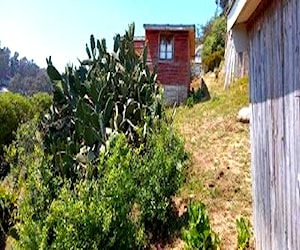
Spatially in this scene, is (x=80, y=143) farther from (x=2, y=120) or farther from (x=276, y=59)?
(x=2, y=120)

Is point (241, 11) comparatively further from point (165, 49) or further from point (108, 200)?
point (165, 49)

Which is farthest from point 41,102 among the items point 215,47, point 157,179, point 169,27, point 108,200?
point 108,200

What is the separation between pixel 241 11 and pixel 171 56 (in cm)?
1327

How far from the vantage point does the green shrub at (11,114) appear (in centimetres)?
1241

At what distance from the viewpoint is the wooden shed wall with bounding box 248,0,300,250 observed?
7.80 feet

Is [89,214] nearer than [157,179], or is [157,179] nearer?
[89,214]

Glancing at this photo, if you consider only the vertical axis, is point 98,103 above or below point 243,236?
above

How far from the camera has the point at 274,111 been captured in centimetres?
285

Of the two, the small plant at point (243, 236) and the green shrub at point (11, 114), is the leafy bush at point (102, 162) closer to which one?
the small plant at point (243, 236)

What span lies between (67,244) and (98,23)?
7050mm

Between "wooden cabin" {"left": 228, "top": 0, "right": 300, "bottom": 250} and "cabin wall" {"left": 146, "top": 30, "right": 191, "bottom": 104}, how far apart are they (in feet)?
40.9

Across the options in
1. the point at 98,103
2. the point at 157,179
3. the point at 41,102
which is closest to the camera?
the point at 157,179

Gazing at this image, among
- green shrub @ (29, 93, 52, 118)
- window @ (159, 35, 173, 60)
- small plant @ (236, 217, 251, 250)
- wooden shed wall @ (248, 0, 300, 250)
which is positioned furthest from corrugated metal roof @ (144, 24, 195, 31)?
wooden shed wall @ (248, 0, 300, 250)

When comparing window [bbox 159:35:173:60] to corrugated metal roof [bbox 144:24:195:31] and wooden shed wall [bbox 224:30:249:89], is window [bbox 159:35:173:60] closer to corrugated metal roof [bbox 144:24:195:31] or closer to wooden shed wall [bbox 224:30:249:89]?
corrugated metal roof [bbox 144:24:195:31]
